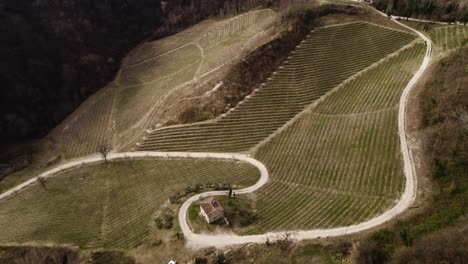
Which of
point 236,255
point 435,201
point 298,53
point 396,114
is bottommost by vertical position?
point 236,255

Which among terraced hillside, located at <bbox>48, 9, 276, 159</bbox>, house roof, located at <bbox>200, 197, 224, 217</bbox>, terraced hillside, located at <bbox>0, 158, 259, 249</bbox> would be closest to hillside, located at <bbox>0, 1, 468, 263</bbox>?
terraced hillside, located at <bbox>0, 158, 259, 249</bbox>

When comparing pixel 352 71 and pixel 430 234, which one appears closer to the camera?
pixel 430 234

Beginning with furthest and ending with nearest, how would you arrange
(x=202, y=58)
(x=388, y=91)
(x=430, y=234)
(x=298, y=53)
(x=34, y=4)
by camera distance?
(x=34, y=4) < (x=202, y=58) < (x=298, y=53) < (x=388, y=91) < (x=430, y=234)

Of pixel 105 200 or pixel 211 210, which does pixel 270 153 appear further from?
pixel 105 200

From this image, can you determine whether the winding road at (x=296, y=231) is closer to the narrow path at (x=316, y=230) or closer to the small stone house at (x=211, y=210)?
the narrow path at (x=316, y=230)

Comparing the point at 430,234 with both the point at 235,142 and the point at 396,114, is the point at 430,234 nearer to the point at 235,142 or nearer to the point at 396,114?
the point at 396,114

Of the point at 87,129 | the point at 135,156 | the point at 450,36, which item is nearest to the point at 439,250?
the point at 135,156

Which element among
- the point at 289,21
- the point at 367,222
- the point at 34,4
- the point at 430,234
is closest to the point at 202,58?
the point at 289,21

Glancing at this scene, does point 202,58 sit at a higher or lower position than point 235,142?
higher
